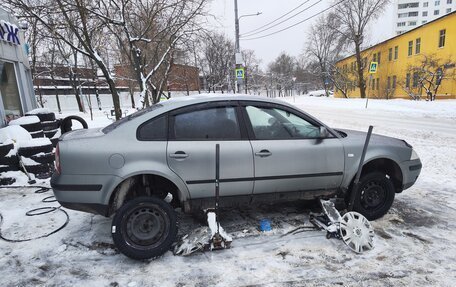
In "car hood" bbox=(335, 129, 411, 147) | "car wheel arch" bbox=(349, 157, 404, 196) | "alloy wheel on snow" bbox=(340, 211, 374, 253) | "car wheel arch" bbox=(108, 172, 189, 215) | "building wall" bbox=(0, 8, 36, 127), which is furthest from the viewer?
"building wall" bbox=(0, 8, 36, 127)

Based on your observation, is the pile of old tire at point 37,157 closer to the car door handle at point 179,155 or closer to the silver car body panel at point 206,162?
the silver car body panel at point 206,162

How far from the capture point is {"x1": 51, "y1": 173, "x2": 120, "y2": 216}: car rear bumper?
126 inches

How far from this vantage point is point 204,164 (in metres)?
3.42

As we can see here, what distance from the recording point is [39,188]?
5.82 meters

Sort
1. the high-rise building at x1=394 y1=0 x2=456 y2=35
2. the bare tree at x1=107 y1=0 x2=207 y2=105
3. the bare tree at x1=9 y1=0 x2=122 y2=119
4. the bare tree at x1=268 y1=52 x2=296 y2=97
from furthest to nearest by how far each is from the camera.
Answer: the high-rise building at x1=394 y1=0 x2=456 y2=35 → the bare tree at x1=268 y1=52 x2=296 y2=97 → the bare tree at x1=107 y1=0 x2=207 y2=105 → the bare tree at x1=9 y1=0 x2=122 y2=119

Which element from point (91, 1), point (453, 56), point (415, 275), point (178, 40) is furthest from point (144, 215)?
point (453, 56)

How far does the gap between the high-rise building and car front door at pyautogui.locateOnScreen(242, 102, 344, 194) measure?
9837 centimetres

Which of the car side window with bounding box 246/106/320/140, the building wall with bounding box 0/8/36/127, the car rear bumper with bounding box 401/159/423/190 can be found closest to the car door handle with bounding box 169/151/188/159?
the car side window with bounding box 246/106/320/140

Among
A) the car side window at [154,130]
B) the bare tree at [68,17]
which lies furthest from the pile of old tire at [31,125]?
the car side window at [154,130]

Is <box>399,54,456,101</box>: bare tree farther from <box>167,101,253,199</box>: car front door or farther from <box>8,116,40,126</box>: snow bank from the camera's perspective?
<box>8,116,40,126</box>: snow bank

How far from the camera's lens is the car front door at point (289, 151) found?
3627 mm

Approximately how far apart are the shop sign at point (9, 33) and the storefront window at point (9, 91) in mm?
767

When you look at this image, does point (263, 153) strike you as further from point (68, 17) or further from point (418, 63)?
point (418, 63)

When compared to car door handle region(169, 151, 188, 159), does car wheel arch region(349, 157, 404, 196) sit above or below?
below
